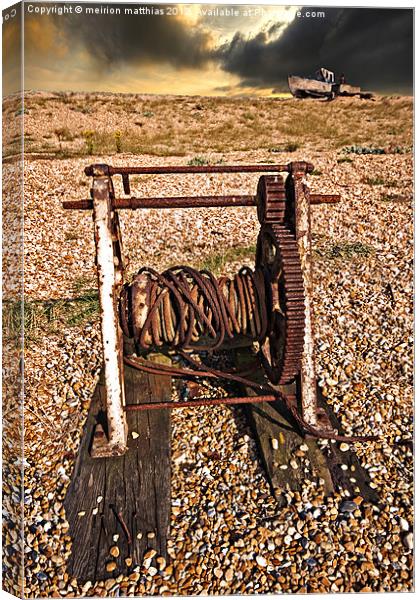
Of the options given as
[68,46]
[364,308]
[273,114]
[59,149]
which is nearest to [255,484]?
[364,308]

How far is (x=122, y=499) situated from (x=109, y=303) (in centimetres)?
140

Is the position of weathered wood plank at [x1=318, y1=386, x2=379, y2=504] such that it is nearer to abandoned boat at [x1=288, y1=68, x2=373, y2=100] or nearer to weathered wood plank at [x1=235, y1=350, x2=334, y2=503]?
weathered wood plank at [x1=235, y1=350, x2=334, y2=503]

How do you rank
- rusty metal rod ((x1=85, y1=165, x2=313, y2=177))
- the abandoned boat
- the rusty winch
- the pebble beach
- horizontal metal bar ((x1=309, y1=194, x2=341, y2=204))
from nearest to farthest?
the pebble beach < the rusty winch < rusty metal rod ((x1=85, y1=165, x2=313, y2=177)) < horizontal metal bar ((x1=309, y1=194, x2=341, y2=204)) < the abandoned boat

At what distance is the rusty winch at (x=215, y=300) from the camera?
380cm

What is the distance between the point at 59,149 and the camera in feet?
45.3

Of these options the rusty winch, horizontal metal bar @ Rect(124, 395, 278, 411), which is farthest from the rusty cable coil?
horizontal metal bar @ Rect(124, 395, 278, 411)

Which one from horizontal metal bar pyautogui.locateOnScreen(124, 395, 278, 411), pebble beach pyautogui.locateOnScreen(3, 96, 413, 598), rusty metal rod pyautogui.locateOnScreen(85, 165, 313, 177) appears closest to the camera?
pebble beach pyautogui.locateOnScreen(3, 96, 413, 598)

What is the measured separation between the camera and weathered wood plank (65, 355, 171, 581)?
11.2 feet

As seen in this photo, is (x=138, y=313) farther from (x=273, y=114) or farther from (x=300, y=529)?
(x=273, y=114)

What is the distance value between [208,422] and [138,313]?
1294 mm

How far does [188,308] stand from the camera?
13.2 ft

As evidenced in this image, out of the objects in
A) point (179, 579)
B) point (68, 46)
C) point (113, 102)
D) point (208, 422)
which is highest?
point (113, 102)

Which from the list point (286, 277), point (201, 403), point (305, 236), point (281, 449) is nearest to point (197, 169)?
point (305, 236)

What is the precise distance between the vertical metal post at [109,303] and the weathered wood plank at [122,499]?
14cm
